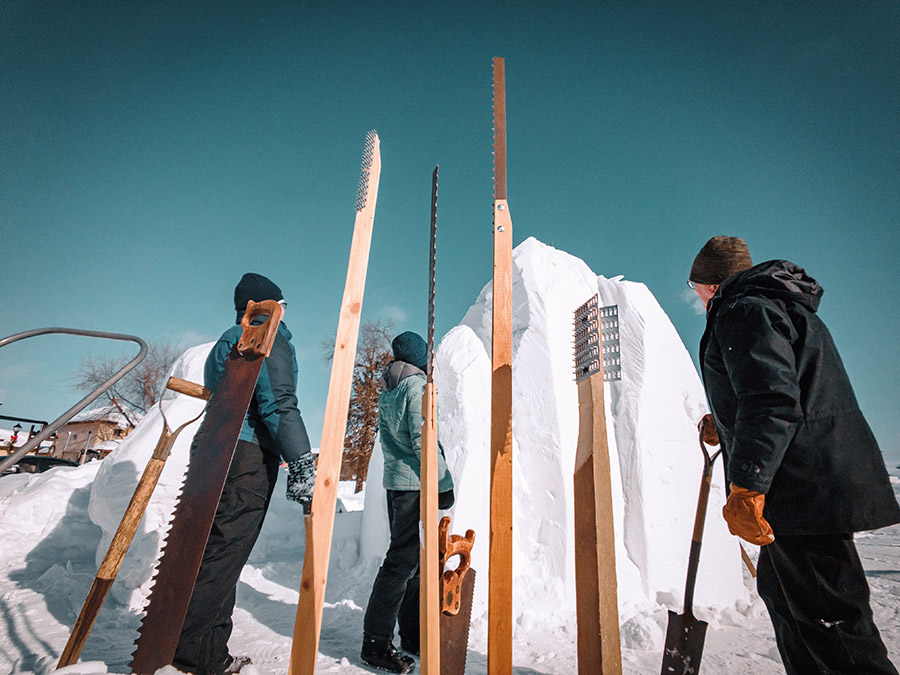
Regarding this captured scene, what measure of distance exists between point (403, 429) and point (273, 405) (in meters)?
0.80

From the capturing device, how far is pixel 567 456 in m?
4.27

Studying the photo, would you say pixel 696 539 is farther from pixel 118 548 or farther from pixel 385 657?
pixel 118 548

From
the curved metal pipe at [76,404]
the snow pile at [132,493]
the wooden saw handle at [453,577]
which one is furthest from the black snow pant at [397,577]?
the snow pile at [132,493]

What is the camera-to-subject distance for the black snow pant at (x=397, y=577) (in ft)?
7.77

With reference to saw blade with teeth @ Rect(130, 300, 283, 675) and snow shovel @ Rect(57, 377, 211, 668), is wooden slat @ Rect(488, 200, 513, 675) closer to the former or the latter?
saw blade with teeth @ Rect(130, 300, 283, 675)

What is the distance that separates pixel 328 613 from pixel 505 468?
274 cm

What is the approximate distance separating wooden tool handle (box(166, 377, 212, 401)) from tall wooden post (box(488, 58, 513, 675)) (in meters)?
1.31

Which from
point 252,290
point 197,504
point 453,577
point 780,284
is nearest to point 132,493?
point 252,290

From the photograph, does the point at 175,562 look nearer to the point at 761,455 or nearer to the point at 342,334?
the point at 342,334

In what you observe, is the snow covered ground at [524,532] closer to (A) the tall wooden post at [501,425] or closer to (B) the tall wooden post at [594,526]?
(B) the tall wooden post at [594,526]

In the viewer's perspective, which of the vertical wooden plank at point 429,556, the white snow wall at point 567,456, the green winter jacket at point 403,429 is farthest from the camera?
the white snow wall at point 567,456

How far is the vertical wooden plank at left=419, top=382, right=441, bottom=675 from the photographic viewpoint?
1.13 meters

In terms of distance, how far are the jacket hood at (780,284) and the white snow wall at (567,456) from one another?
2.66 metres

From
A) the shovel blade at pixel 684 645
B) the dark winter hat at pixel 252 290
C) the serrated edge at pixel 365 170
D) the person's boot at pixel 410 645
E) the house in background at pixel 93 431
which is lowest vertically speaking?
the person's boot at pixel 410 645
